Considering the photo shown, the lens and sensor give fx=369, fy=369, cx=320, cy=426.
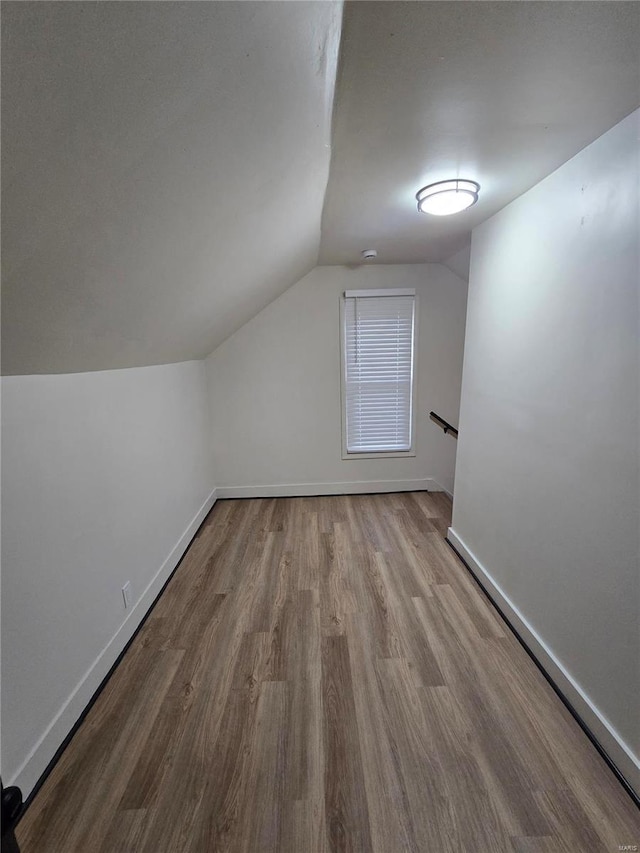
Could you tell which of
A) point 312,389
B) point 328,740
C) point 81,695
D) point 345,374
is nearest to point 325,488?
point 312,389

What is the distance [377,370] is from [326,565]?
6.24 feet

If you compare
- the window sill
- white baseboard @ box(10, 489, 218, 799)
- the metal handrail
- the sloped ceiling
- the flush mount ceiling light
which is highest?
the flush mount ceiling light

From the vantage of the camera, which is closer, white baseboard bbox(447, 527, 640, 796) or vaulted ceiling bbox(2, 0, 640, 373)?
vaulted ceiling bbox(2, 0, 640, 373)

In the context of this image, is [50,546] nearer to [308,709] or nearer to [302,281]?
[308,709]

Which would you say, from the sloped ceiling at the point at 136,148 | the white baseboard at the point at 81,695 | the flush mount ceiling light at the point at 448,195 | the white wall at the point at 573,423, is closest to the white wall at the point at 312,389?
the white wall at the point at 573,423

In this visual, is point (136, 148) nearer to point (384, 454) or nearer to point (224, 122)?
point (224, 122)

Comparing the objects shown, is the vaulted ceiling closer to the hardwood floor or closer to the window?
the hardwood floor

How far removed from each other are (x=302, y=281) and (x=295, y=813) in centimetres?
344

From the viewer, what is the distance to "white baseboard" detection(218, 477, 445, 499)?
3830 millimetres

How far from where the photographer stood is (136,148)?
0.80 m

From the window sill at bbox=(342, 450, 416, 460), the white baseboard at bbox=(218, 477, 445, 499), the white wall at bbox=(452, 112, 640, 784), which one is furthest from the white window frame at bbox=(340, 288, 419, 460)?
the white wall at bbox=(452, 112, 640, 784)

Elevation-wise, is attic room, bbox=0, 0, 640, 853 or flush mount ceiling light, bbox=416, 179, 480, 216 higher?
flush mount ceiling light, bbox=416, 179, 480, 216

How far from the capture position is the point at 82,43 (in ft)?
1.85

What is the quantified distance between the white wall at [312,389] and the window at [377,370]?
95 millimetres
